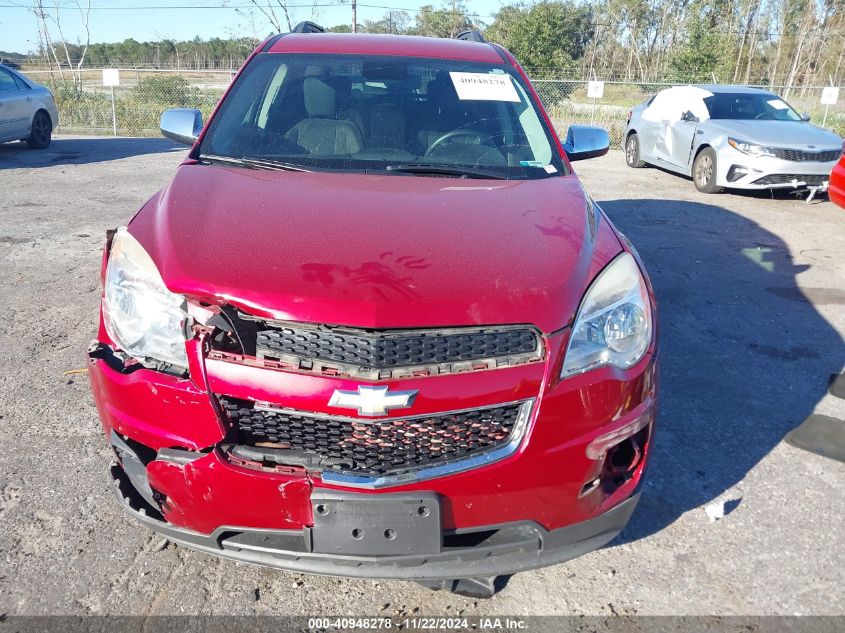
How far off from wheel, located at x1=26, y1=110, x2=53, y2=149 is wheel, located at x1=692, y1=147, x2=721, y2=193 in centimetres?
1120

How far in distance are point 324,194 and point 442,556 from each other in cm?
142

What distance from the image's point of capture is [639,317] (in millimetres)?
2240

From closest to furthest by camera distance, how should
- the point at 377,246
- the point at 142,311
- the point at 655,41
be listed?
the point at 142,311 → the point at 377,246 → the point at 655,41

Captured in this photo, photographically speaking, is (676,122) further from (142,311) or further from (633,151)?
(142,311)

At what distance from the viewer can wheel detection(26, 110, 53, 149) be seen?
12628 mm

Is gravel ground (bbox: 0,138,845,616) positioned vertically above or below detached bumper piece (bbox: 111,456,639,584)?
below

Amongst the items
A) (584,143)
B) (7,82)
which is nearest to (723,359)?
(584,143)

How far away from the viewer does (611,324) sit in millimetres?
2166

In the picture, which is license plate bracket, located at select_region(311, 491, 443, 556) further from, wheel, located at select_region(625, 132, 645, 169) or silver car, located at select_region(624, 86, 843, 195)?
wheel, located at select_region(625, 132, 645, 169)

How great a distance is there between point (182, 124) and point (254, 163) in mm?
1026

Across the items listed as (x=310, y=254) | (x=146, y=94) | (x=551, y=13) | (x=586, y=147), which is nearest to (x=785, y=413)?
(x=586, y=147)

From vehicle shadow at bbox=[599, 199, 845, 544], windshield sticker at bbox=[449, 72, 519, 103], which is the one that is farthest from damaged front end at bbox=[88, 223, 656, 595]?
windshield sticker at bbox=[449, 72, 519, 103]

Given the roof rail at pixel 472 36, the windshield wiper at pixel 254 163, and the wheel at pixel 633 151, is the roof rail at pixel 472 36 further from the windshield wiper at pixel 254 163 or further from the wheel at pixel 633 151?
the wheel at pixel 633 151

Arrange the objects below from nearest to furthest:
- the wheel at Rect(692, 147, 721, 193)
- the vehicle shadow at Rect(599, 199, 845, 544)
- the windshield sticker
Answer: the vehicle shadow at Rect(599, 199, 845, 544) < the windshield sticker < the wheel at Rect(692, 147, 721, 193)
